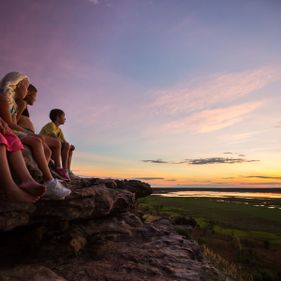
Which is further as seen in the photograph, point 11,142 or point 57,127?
point 57,127

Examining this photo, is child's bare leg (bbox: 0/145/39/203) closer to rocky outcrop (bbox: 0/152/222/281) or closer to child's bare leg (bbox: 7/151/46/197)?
child's bare leg (bbox: 7/151/46/197)

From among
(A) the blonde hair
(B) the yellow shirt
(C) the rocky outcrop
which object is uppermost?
(A) the blonde hair

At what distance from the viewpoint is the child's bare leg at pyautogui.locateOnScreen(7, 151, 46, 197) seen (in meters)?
4.88

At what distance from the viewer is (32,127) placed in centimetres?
795

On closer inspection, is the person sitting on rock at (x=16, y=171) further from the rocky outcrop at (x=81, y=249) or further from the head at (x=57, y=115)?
the head at (x=57, y=115)

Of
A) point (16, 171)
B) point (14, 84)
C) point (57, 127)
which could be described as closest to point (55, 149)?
point (57, 127)

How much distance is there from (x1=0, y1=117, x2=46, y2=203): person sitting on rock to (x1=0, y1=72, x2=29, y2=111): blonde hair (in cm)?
109

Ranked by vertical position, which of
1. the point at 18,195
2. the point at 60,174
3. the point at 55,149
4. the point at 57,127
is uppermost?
the point at 57,127

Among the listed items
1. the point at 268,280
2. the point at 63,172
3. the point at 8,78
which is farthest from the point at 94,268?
the point at 268,280

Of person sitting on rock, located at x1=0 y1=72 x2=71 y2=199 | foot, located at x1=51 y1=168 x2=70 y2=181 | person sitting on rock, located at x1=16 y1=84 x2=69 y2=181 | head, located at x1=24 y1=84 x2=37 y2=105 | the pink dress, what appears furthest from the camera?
foot, located at x1=51 y1=168 x2=70 y2=181

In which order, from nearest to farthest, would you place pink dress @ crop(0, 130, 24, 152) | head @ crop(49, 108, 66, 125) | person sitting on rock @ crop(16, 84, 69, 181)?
1. pink dress @ crop(0, 130, 24, 152)
2. person sitting on rock @ crop(16, 84, 69, 181)
3. head @ crop(49, 108, 66, 125)

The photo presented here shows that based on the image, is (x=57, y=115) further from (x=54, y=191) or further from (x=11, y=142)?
(x=11, y=142)

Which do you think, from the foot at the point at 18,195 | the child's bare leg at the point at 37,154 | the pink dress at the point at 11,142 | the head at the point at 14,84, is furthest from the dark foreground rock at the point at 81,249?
the head at the point at 14,84

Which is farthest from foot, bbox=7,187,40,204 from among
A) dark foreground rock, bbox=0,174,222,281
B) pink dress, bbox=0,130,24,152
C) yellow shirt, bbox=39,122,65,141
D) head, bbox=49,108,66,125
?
head, bbox=49,108,66,125
